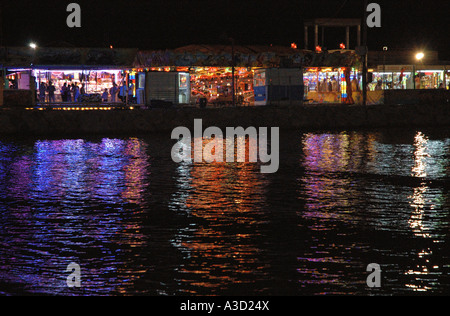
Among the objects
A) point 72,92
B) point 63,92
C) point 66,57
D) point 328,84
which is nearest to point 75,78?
point 72,92

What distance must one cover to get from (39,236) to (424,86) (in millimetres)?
51872

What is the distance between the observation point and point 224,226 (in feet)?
37.3

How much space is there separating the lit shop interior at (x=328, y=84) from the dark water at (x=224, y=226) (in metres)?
29.5

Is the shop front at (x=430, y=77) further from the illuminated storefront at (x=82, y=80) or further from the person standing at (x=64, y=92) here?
the person standing at (x=64, y=92)

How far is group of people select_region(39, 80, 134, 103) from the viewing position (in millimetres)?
46938

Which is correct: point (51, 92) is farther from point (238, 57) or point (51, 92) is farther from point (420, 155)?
point (420, 155)

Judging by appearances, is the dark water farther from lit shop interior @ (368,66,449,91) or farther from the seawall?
lit shop interior @ (368,66,449,91)

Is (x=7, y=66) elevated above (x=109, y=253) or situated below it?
above

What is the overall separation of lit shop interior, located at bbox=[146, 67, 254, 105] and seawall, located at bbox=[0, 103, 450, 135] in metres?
11.6

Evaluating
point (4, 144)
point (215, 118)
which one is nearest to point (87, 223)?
point (4, 144)

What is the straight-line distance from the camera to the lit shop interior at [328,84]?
50750 millimetres

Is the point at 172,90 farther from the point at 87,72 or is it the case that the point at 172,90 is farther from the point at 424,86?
the point at 424,86

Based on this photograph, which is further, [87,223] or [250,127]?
[250,127]

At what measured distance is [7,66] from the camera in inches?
1786
